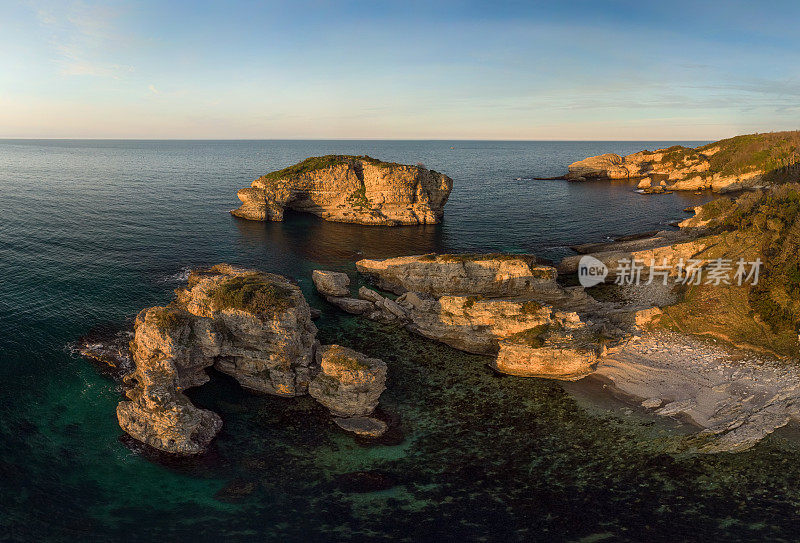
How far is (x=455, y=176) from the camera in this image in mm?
163125

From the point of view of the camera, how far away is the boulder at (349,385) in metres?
29.0

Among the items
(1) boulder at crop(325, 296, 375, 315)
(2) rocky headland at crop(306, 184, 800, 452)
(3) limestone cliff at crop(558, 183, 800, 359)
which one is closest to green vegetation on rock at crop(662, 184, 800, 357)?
(3) limestone cliff at crop(558, 183, 800, 359)

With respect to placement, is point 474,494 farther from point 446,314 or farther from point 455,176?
point 455,176

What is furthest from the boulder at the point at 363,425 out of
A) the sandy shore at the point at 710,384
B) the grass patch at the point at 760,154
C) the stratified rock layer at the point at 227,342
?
the grass patch at the point at 760,154

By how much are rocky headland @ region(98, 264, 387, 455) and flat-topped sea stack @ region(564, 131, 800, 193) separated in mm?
125104

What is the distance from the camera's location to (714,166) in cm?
13200

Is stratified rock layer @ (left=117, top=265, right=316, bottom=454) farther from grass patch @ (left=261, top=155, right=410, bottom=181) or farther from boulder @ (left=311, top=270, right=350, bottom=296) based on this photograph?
grass patch @ (left=261, top=155, right=410, bottom=181)

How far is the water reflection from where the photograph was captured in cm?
6488

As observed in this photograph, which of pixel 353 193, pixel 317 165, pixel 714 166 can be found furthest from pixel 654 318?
pixel 714 166

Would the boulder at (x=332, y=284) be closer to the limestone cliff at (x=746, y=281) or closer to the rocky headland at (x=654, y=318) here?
the rocky headland at (x=654, y=318)

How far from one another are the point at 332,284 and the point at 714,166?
142174 millimetres

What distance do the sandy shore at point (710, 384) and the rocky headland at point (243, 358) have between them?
67.2 feet

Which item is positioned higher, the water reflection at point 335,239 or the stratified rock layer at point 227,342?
the water reflection at point 335,239

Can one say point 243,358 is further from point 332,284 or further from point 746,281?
point 746,281
